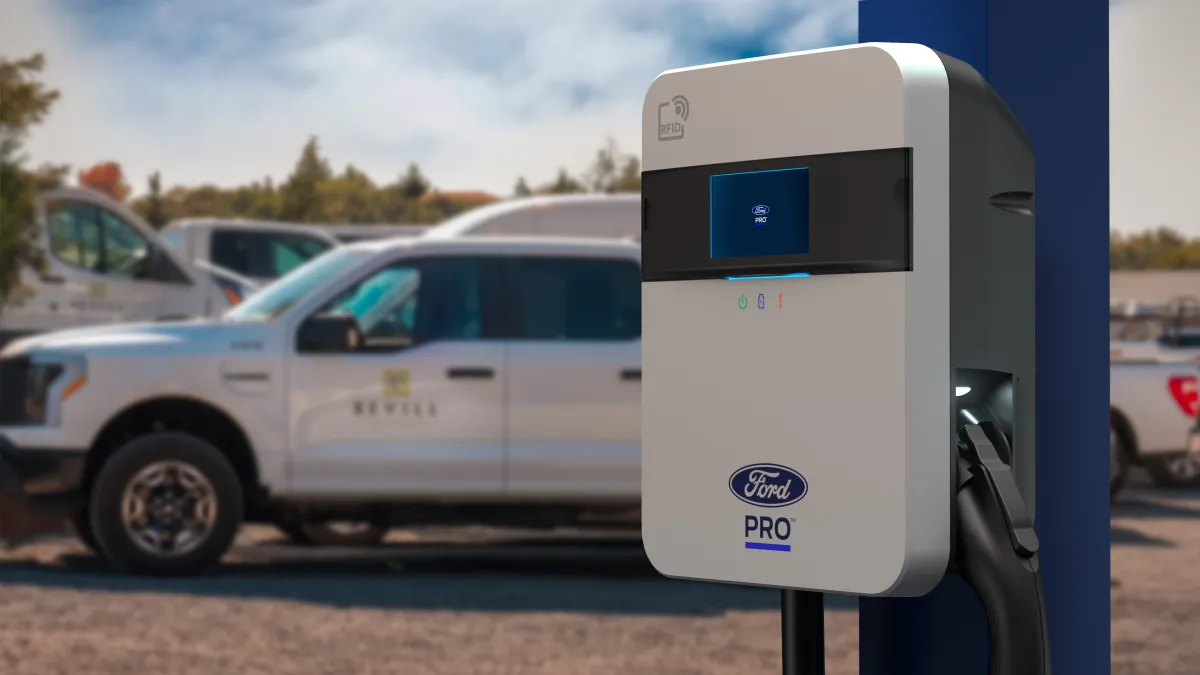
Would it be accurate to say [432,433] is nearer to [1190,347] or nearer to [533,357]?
[533,357]

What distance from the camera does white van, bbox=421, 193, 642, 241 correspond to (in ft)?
31.7

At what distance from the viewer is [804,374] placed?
63.1 inches

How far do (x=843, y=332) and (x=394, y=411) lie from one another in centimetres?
647

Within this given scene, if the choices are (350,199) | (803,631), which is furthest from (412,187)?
(803,631)

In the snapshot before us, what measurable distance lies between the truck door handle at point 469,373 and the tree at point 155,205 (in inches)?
304

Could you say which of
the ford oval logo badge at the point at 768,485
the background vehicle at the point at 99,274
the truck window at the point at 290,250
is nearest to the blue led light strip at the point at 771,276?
the ford oval logo badge at the point at 768,485

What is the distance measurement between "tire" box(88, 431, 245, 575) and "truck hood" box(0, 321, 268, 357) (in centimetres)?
52

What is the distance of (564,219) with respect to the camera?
9.69 meters

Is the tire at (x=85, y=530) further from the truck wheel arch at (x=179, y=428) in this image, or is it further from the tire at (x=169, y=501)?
the tire at (x=169, y=501)

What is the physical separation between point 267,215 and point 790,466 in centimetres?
1573

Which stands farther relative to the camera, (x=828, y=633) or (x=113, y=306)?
(x=113, y=306)

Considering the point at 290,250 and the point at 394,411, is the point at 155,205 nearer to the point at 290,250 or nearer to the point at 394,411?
the point at 290,250

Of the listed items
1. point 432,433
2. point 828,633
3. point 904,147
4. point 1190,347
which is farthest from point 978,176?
point 1190,347

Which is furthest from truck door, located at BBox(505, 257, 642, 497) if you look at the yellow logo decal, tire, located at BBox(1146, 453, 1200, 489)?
tire, located at BBox(1146, 453, 1200, 489)
